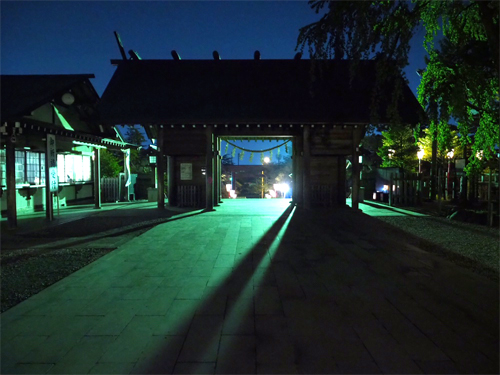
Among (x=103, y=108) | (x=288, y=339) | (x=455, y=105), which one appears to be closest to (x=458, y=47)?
(x=455, y=105)

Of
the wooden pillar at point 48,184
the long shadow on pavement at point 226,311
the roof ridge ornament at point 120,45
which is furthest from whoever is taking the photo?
the roof ridge ornament at point 120,45

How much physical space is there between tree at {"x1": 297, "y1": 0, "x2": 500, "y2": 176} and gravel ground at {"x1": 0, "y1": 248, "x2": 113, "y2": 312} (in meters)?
6.52

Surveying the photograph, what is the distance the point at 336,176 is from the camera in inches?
649

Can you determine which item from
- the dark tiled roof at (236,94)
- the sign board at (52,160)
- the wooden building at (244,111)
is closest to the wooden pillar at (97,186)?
the wooden building at (244,111)

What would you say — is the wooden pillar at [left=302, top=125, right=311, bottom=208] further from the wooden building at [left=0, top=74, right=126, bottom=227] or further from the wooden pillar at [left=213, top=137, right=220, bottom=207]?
the wooden building at [left=0, top=74, right=126, bottom=227]

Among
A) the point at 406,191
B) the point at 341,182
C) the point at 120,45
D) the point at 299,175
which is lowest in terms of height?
the point at 406,191

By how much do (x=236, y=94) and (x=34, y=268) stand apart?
11.4m

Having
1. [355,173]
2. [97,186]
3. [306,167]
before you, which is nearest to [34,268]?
[97,186]

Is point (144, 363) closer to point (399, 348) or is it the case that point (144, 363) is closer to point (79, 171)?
point (399, 348)

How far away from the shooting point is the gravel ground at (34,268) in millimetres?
4695

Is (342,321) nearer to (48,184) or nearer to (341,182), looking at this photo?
(48,184)

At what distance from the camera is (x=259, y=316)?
12.6 ft

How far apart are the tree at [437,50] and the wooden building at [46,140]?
28.4 feet

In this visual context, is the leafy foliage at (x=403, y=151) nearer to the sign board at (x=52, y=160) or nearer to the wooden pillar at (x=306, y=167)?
the wooden pillar at (x=306, y=167)
